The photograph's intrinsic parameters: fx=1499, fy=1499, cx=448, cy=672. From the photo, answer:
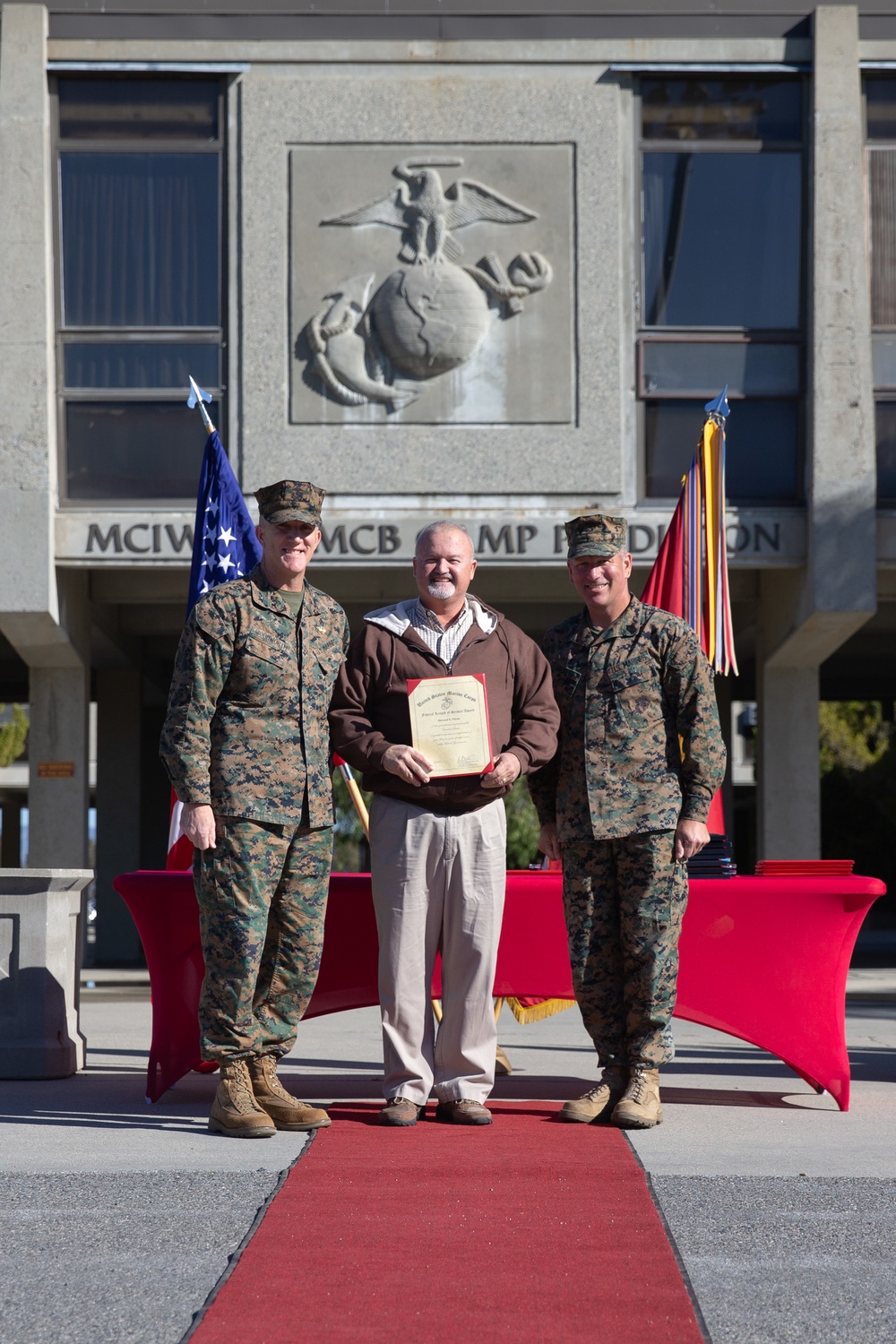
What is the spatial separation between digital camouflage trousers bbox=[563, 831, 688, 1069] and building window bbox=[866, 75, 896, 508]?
30.9ft

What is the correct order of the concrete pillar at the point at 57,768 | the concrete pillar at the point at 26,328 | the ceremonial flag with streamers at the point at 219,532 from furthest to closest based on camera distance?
1. the concrete pillar at the point at 57,768
2. the concrete pillar at the point at 26,328
3. the ceremonial flag with streamers at the point at 219,532

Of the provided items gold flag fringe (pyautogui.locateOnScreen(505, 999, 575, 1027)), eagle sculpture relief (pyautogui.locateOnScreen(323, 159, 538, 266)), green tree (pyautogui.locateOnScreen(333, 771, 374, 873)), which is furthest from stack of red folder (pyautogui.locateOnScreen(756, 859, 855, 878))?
green tree (pyautogui.locateOnScreen(333, 771, 374, 873))

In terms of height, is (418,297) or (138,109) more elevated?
(138,109)

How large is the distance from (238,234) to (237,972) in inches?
397

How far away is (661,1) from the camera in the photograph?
1372cm

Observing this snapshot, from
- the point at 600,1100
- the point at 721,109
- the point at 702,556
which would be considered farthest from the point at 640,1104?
the point at 721,109

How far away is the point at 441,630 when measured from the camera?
5441 millimetres

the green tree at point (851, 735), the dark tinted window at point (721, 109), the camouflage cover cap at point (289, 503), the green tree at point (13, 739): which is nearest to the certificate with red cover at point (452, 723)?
the camouflage cover cap at point (289, 503)

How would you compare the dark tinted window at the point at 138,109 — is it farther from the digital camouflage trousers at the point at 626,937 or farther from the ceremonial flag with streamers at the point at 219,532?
the digital camouflage trousers at the point at 626,937

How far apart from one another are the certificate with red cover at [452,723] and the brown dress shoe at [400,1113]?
3.77 feet

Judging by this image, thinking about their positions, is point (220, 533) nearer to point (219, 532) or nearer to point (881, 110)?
point (219, 532)

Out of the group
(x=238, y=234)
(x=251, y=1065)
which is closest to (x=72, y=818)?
(x=238, y=234)

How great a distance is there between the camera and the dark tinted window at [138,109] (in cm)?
1388

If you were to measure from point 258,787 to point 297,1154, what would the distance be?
1.19 metres
